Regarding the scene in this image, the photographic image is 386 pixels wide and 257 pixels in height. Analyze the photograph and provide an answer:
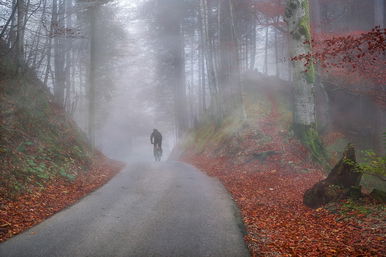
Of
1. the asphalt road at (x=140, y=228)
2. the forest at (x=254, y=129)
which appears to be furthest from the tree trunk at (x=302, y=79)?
the asphalt road at (x=140, y=228)

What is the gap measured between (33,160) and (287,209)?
311 inches

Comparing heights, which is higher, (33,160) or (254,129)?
(254,129)

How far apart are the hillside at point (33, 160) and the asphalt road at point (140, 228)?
2.13ft

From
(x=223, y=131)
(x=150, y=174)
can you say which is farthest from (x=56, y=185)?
(x=223, y=131)

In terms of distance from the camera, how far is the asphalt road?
492cm

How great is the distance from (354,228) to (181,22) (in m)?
26.6

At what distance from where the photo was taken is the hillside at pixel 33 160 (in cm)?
698

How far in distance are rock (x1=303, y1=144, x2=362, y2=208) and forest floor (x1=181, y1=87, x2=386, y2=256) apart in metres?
0.28

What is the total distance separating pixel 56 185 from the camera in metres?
9.15

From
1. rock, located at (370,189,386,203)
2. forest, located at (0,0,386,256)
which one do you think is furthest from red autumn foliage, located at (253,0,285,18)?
rock, located at (370,189,386,203)

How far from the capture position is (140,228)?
6004mm

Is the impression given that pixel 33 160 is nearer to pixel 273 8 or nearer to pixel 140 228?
pixel 140 228

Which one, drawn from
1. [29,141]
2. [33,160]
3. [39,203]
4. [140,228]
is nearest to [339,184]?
[140,228]

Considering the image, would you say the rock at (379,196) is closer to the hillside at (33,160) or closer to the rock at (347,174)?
the rock at (347,174)
